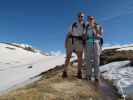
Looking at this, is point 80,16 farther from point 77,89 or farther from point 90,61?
point 77,89

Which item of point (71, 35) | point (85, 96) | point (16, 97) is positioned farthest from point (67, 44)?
point (16, 97)

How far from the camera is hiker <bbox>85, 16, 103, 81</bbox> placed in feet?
34.5

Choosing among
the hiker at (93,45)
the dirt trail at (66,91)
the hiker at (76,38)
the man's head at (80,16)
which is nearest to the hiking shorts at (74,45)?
the hiker at (76,38)

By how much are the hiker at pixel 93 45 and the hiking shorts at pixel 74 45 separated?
0.27 m

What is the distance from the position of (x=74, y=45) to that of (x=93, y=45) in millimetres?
767

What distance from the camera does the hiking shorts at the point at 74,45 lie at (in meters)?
10.8

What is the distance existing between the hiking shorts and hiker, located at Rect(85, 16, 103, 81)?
0.88 ft

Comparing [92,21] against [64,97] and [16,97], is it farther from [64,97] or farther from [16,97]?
[16,97]

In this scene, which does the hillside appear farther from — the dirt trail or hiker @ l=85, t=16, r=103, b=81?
hiker @ l=85, t=16, r=103, b=81

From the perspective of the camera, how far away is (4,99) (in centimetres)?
812

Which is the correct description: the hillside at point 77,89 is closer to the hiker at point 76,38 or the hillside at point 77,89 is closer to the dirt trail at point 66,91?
the dirt trail at point 66,91

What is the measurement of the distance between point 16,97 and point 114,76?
488 cm

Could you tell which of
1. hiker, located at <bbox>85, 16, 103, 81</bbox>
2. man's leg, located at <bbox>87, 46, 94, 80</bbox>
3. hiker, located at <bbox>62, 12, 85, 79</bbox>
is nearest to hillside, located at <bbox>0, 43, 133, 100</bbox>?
man's leg, located at <bbox>87, 46, 94, 80</bbox>

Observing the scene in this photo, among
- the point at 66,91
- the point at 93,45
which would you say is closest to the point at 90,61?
the point at 93,45
